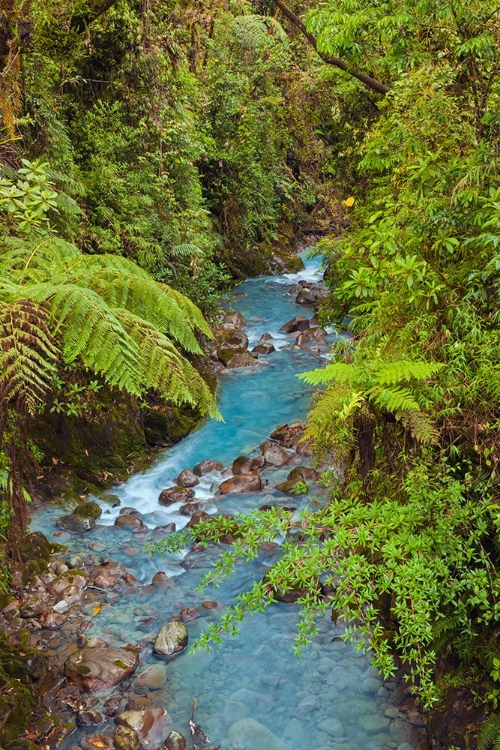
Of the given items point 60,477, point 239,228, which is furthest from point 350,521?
point 239,228

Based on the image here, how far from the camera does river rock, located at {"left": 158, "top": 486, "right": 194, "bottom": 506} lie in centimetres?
619

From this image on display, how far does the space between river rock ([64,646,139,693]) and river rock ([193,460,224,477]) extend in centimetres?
267

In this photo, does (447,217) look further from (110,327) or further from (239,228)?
(239,228)

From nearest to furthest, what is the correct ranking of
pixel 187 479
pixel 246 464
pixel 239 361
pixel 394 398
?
pixel 394 398
pixel 187 479
pixel 246 464
pixel 239 361

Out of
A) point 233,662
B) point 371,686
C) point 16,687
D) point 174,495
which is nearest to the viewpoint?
point 16,687

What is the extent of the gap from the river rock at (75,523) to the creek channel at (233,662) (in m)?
0.08

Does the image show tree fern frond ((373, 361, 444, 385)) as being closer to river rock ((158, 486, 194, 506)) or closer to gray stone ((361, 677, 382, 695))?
gray stone ((361, 677, 382, 695))

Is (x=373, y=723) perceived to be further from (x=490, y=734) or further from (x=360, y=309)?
(x=360, y=309)

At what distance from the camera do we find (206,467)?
6781 millimetres

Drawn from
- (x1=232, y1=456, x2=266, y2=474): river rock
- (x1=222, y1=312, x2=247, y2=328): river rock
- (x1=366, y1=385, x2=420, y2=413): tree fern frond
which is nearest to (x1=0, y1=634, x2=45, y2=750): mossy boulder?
(x1=366, y1=385, x2=420, y2=413): tree fern frond

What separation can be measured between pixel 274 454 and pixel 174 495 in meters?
1.34

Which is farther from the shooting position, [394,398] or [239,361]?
[239,361]

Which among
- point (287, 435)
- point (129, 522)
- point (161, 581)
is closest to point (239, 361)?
point (287, 435)

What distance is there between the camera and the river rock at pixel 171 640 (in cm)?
434
